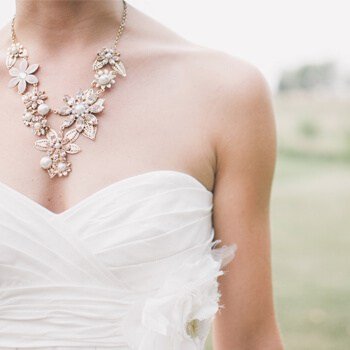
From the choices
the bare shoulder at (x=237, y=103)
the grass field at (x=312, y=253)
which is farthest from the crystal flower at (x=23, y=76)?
the grass field at (x=312, y=253)

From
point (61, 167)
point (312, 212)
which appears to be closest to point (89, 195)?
point (61, 167)

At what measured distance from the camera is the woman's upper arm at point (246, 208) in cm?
148

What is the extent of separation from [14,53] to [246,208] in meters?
0.60

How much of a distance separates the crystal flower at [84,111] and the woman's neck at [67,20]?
5.0 inches

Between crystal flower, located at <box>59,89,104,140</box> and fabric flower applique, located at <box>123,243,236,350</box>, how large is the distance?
1.11 ft

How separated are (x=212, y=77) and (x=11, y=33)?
473 mm

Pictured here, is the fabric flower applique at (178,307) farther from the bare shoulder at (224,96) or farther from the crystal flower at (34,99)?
the crystal flower at (34,99)

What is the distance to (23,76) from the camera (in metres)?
1.59

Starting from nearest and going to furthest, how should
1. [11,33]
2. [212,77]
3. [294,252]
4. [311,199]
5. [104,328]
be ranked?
[104,328], [212,77], [11,33], [294,252], [311,199]

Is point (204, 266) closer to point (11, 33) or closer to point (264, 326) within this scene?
point (264, 326)

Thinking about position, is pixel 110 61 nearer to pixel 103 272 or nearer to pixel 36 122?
pixel 36 122

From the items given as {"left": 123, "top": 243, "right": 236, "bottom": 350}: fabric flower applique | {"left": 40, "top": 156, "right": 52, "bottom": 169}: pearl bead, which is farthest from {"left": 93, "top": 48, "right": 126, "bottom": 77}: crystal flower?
{"left": 123, "top": 243, "right": 236, "bottom": 350}: fabric flower applique

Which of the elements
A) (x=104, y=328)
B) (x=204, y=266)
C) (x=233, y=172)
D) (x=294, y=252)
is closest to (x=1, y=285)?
(x=104, y=328)

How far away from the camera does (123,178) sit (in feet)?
4.82
